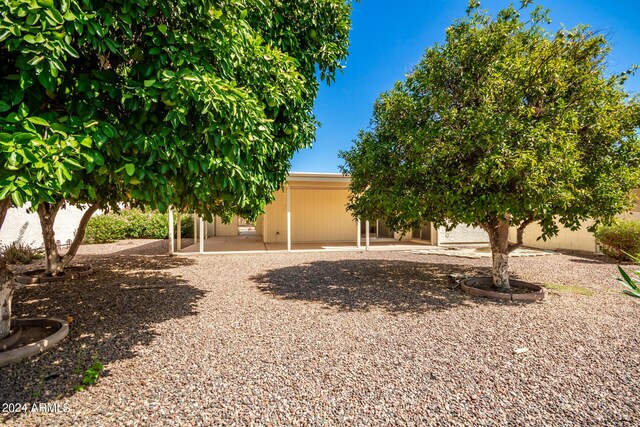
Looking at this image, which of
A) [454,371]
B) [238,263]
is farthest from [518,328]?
[238,263]

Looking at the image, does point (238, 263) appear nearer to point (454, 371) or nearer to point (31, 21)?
point (454, 371)

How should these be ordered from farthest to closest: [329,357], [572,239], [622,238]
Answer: [572,239], [622,238], [329,357]

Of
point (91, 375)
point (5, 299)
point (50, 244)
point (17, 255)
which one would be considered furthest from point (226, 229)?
point (91, 375)

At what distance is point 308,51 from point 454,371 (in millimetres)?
3907

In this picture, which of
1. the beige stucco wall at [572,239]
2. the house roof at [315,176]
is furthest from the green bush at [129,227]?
the beige stucco wall at [572,239]

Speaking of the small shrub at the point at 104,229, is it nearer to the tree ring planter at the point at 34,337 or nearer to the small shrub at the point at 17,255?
the small shrub at the point at 17,255

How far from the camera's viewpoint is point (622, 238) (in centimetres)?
924

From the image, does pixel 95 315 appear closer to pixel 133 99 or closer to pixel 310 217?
pixel 133 99

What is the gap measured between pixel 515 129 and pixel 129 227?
1612 cm

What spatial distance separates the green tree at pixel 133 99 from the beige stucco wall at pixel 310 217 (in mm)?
10745

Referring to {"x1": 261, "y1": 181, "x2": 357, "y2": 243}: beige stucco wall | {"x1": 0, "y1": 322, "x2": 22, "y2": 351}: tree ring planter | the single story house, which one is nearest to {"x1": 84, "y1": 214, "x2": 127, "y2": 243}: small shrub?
the single story house

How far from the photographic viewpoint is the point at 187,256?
10.1 m

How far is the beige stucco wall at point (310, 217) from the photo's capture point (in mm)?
13859

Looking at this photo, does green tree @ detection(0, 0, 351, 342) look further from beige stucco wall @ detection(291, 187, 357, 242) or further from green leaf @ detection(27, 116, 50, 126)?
beige stucco wall @ detection(291, 187, 357, 242)
